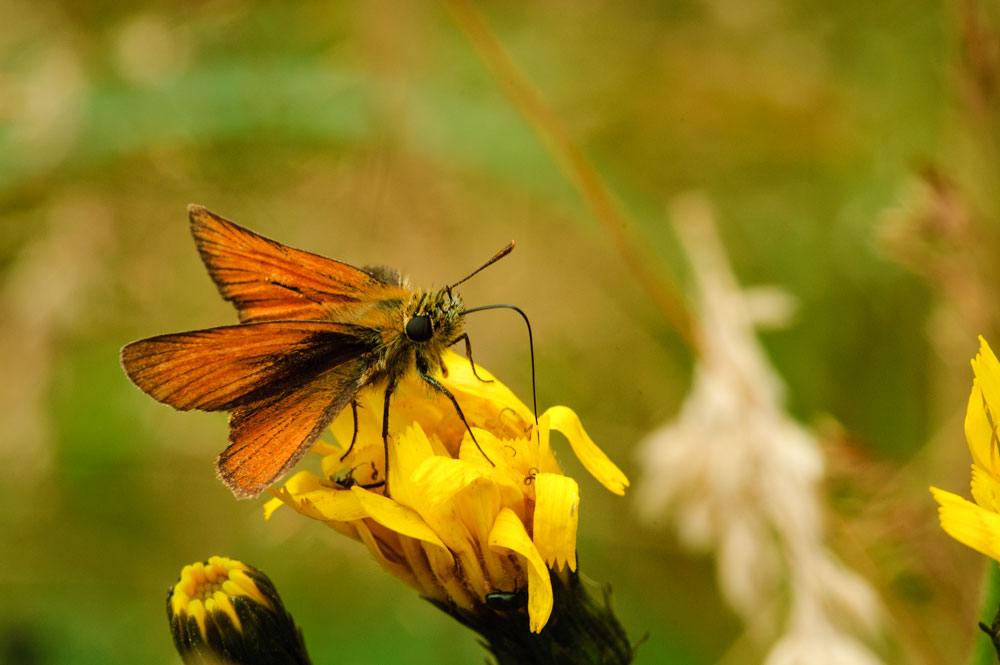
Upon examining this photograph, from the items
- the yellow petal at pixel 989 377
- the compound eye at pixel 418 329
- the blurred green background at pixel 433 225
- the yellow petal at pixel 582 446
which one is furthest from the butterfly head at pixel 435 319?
the blurred green background at pixel 433 225

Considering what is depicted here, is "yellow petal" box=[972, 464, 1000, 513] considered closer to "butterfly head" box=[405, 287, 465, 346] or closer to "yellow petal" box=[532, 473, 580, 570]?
"yellow petal" box=[532, 473, 580, 570]

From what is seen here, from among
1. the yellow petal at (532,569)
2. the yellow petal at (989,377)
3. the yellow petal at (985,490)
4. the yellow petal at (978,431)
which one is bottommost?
the yellow petal at (532,569)

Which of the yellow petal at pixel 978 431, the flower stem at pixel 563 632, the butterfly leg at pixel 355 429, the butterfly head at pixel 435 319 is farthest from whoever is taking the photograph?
the butterfly head at pixel 435 319

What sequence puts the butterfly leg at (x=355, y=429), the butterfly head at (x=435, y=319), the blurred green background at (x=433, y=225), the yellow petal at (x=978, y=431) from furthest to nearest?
the blurred green background at (x=433, y=225) → the butterfly head at (x=435, y=319) → the butterfly leg at (x=355, y=429) → the yellow petal at (x=978, y=431)

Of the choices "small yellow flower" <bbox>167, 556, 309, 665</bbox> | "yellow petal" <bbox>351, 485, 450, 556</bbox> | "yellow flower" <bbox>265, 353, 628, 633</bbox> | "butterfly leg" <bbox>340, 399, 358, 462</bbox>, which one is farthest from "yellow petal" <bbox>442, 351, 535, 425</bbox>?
"small yellow flower" <bbox>167, 556, 309, 665</bbox>

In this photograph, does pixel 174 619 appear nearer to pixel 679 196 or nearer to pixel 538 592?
pixel 538 592

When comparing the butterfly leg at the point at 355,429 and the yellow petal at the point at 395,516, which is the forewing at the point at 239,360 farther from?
the yellow petal at the point at 395,516

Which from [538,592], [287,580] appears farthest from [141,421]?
[538,592]
